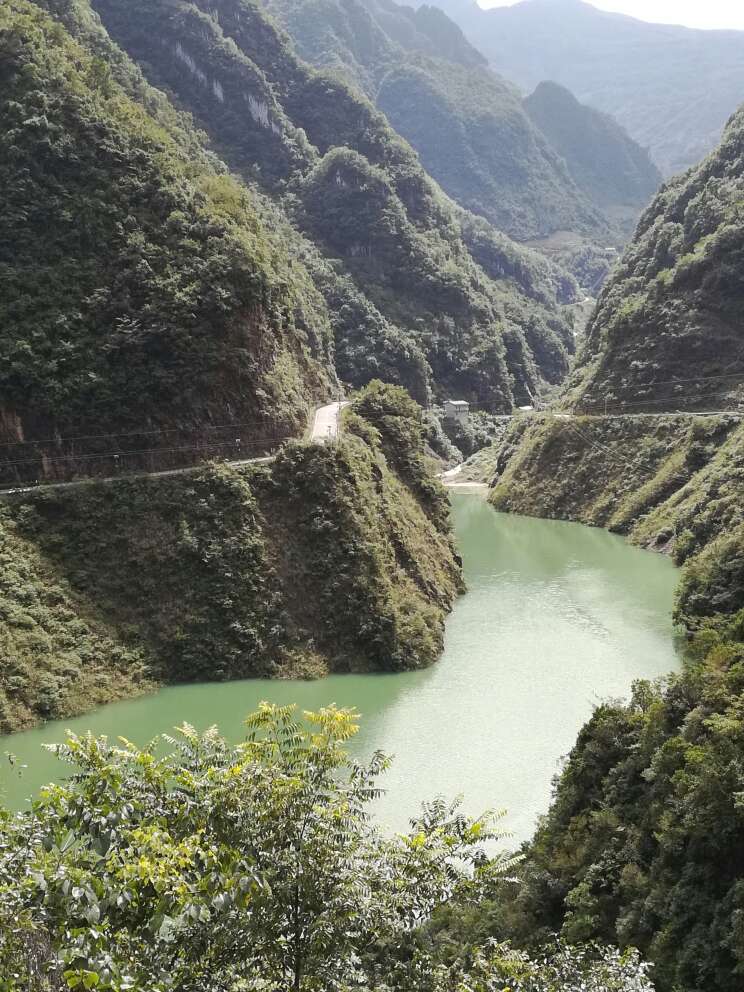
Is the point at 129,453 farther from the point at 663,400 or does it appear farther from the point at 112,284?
the point at 663,400

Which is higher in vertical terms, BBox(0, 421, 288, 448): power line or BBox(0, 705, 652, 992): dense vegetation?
BBox(0, 705, 652, 992): dense vegetation

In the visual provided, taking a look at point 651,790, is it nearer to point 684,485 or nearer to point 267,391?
point 267,391

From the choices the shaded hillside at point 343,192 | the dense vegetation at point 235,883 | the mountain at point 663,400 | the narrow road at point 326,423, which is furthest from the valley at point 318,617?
the shaded hillside at point 343,192

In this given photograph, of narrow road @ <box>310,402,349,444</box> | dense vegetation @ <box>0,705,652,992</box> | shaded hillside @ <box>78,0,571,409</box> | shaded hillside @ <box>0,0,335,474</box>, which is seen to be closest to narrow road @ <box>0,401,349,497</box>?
narrow road @ <box>310,402,349,444</box>

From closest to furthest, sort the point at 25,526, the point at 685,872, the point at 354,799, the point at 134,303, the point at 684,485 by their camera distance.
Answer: the point at 354,799 < the point at 685,872 < the point at 25,526 < the point at 134,303 < the point at 684,485

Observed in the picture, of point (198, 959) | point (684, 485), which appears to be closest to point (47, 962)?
point (198, 959)

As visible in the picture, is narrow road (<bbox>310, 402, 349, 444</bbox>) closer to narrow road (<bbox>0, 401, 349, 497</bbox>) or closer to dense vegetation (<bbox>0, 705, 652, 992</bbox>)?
narrow road (<bbox>0, 401, 349, 497</bbox>)
